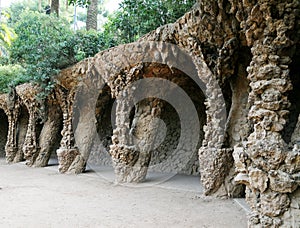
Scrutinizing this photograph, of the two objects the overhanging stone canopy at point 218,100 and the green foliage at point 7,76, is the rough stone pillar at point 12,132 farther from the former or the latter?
the overhanging stone canopy at point 218,100

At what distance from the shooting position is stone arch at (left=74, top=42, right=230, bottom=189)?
18.9 ft


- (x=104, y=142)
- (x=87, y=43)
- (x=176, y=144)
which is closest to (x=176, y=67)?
(x=176, y=144)

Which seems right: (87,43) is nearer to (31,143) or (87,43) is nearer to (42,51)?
(42,51)

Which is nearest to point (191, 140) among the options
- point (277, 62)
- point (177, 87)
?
point (177, 87)

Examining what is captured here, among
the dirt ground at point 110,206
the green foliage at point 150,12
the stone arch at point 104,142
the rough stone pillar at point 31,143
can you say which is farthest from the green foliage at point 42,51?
the dirt ground at point 110,206

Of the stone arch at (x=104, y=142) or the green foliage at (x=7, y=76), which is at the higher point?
the green foliage at (x=7, y=76)

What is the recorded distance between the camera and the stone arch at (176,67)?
227 inches

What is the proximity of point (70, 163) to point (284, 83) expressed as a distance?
7.18 meters

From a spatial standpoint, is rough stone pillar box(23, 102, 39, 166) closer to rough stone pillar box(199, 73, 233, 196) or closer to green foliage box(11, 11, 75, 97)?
green foliage box(11, 11, 75, 97)

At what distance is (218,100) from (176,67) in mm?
1297

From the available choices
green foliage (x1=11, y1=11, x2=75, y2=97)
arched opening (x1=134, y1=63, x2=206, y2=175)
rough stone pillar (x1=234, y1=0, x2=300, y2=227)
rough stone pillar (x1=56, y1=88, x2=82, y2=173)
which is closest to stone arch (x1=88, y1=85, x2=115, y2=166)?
rough stone pillar (x1=56, y1=88, x2=82, y2=173)

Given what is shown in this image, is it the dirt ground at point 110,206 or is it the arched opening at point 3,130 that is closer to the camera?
the dirt ground at point 110,206

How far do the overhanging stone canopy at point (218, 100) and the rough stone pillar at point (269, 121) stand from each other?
1cm

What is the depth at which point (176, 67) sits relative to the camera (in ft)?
21.8
